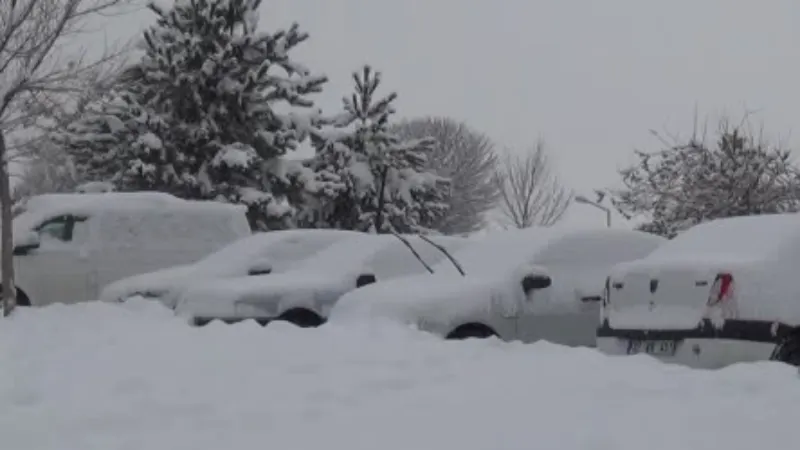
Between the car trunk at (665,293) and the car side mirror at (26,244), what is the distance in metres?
9.91

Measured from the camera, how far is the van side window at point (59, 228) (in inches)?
625

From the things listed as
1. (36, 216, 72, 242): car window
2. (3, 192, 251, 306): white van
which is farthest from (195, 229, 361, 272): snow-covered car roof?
(36, 216, 72, 242): car window

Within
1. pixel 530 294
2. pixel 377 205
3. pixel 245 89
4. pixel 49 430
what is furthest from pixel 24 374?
pixel 377 205

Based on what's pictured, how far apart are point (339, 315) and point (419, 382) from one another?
3.93 meters

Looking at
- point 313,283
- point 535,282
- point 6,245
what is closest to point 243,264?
point 313,283

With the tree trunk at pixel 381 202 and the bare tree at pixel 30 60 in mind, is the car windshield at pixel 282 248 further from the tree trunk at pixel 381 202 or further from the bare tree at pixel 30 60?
the tree trunk at pixel 381 202

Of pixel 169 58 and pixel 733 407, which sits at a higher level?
pixel 169 58

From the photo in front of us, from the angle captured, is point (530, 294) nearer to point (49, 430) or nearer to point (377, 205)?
A: point (49, 430)

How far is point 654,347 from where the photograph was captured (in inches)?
297

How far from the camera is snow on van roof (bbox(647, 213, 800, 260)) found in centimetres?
752

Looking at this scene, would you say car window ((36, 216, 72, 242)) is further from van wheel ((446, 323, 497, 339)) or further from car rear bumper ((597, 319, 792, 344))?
car rear bumper ((597, 319, 792, 344))

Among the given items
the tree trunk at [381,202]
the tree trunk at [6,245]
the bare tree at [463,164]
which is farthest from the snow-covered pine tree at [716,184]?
the bare tree at [463,164]

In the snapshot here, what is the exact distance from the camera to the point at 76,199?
16.4 meters

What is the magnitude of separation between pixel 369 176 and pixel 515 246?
22.4 m
